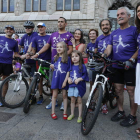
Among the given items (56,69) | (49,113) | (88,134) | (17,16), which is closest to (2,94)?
(49,113)

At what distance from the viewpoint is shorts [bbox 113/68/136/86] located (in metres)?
2.68

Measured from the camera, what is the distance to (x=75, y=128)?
2.58 metres

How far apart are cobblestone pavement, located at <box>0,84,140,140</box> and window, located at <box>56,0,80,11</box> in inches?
421

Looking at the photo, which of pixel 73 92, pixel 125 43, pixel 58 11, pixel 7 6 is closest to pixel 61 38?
pixel 73 92

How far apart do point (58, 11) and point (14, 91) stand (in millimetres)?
10078

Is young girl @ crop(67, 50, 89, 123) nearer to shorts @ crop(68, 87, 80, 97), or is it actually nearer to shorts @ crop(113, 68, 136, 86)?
shorts @ crop(68, 87, 80, 97)

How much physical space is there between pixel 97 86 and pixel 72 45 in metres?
1.29

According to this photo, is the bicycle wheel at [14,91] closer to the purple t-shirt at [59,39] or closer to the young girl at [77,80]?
the purple t-shirt at [59,39]

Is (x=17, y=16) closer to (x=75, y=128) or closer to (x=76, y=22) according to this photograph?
(x=76, y=22)

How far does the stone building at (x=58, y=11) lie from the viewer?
11.3 meters

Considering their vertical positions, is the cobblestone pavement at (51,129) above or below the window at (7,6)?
below

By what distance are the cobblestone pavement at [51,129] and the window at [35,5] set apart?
11187 millimetres

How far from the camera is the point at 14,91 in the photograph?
12.0 feet

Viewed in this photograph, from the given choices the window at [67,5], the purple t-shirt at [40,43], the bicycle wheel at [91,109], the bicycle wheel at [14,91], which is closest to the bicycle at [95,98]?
the bicycle wheel at [91,109]
